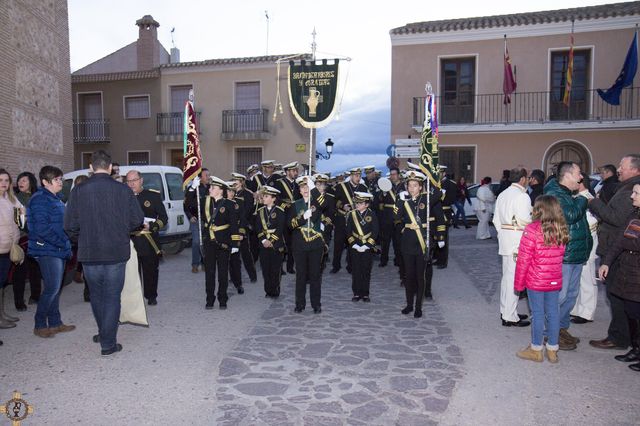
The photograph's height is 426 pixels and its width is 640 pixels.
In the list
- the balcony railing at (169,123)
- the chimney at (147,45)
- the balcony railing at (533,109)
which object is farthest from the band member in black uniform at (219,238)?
the chimney at (147,45)

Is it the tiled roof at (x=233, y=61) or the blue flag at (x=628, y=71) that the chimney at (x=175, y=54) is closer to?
the tiled roof at (x=233, y=61)

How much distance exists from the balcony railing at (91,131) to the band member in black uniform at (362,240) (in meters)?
21.8

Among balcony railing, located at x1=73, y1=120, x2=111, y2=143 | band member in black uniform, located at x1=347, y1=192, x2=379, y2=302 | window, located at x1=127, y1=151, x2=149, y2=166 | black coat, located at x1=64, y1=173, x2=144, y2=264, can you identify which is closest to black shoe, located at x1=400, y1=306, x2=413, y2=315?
band member in black uniform, located at x1=347, y1=192, x2=379, y2=302

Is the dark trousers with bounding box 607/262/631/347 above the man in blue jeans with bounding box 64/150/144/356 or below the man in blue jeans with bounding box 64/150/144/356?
below

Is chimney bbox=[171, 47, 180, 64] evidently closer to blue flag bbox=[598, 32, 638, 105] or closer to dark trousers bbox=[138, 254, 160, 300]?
blue flag bbox=[598, 32, 638, 105]

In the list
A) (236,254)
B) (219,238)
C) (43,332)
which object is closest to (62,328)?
(43,332)

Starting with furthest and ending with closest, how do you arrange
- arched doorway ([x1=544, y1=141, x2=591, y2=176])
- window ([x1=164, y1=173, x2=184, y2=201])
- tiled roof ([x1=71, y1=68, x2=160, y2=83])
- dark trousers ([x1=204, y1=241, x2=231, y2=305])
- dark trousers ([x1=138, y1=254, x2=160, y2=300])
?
tiled roof ([x1=71, y1=68, x2=160, y2=83]), arched doorway ([x1=544, y1=141, x2=591, y2=176]), window ([x1=164, y1=173, x2=184, y2=201]), dark trousers ([x1=138, y1=254, x2=160, y2=300]), dark trousers ([x1=204, y1=241, x2=231, y2=305])

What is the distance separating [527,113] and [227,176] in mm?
13587

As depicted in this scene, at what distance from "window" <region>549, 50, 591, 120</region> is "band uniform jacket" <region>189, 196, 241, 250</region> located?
1743 cm

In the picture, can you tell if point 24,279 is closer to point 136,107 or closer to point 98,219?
point 98,219

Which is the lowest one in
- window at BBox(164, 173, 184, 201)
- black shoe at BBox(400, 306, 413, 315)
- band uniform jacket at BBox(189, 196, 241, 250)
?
black shoe at BBox(400, 306, 413, 315)

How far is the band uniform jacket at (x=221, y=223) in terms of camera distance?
24.5ft

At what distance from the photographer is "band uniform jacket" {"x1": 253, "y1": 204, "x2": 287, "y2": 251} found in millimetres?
7965

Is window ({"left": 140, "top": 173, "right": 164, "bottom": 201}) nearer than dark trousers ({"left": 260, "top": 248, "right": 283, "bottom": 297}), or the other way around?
dark trousers ({"left": 260, "top": 248, "right": 283, "bottom": 297})
